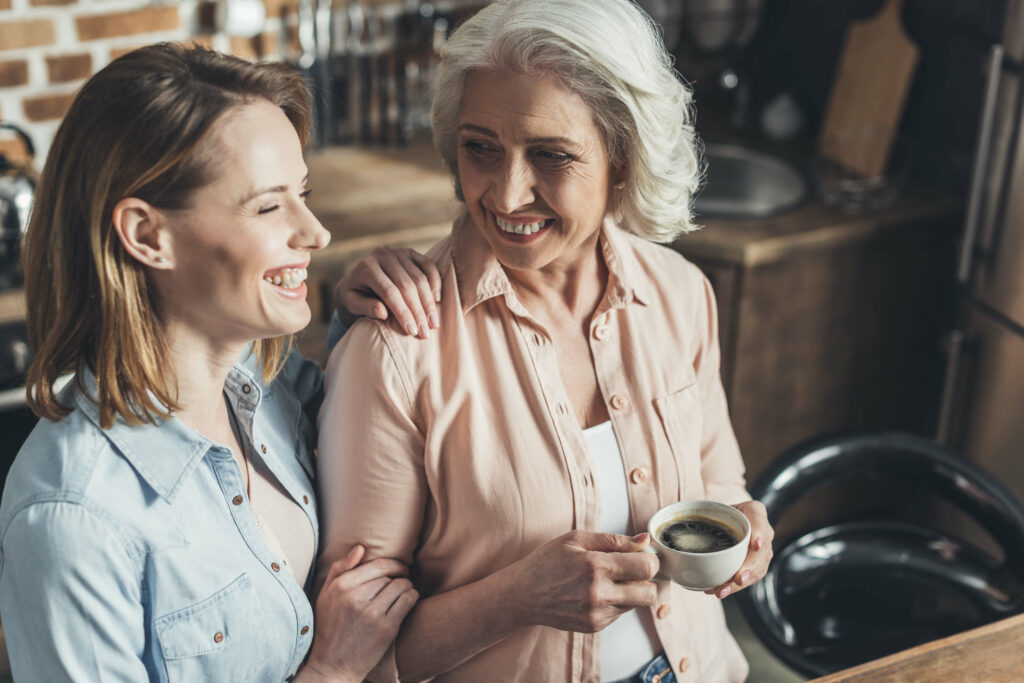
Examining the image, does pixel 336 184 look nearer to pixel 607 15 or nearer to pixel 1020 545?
pixel 607 15

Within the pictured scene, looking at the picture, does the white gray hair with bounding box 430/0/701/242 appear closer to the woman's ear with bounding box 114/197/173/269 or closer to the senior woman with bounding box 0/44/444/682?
the senior woman with bounding box 0/44/444/682

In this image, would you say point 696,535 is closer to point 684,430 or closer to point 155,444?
point 684,430

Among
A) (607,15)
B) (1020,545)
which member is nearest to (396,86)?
(607,15)

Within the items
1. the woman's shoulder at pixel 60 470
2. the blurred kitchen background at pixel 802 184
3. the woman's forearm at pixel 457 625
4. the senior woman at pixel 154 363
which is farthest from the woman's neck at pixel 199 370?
the blurred kitchen background at pixel 802 184

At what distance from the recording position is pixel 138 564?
1124 millimetres

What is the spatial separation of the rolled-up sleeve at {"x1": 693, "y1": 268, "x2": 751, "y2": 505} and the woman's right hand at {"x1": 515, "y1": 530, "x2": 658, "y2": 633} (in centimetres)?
36

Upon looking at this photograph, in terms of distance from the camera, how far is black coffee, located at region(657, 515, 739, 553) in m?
1.30

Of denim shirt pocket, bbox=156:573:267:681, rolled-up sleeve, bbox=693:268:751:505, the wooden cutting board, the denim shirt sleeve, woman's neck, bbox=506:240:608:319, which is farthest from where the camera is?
the wooden cutting board

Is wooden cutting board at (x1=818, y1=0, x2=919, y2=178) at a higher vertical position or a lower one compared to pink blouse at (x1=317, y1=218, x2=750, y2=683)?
higher

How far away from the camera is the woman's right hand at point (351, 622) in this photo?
1.33 m

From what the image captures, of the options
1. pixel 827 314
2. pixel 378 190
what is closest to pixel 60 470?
pixel 378 190

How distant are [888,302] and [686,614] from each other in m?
1.53

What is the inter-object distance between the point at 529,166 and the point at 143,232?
0.48 m

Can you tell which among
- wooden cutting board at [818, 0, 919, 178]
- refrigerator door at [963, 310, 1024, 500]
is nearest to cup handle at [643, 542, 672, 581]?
refrigerator door at [963, 310, 1024, 500]
